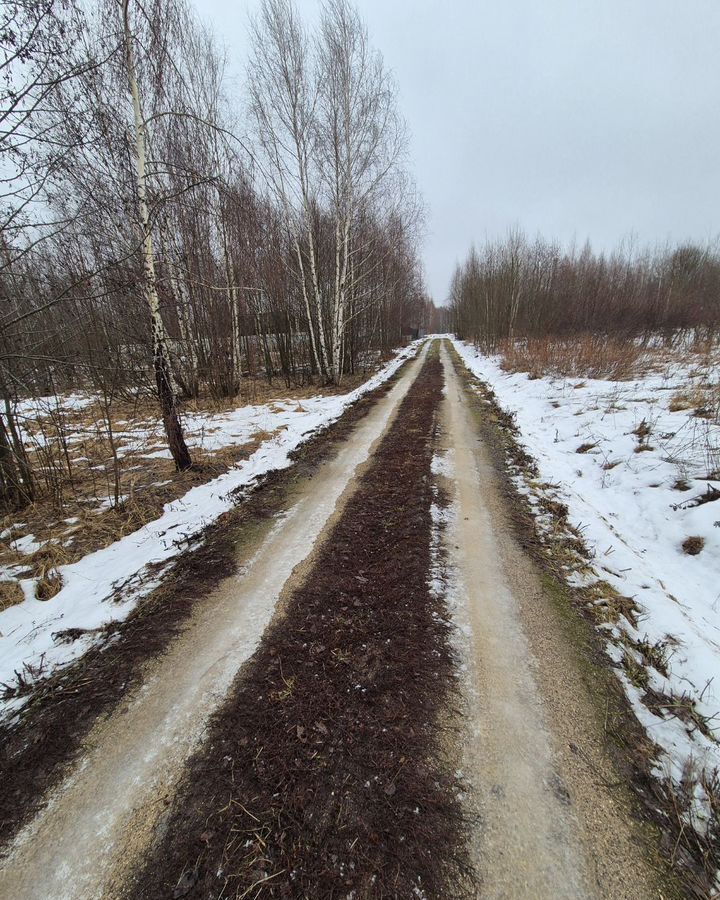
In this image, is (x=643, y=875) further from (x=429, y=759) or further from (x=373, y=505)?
(x=373, y=505)

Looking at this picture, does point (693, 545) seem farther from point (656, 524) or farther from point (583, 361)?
point (583, 361)

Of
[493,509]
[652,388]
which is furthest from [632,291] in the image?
[493,509]

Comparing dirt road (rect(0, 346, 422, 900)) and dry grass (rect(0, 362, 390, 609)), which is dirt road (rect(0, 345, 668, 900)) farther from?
dry grass (rect(0, 362, 390, 609))

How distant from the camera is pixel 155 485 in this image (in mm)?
5297

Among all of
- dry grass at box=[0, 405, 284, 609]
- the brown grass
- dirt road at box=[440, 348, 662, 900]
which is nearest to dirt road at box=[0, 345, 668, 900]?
dirt road at box=[440, 348, 662, 900]

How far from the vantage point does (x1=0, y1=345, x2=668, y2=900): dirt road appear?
4.65 feet

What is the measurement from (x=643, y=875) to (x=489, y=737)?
A: 68cm

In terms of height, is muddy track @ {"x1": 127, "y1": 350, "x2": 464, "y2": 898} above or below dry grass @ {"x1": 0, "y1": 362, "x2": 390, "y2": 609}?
below

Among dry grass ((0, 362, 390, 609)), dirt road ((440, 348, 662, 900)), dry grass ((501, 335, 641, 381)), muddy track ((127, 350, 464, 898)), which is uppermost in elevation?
dry grass ((501, 335, 641, 381))

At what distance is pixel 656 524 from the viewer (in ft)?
12.7

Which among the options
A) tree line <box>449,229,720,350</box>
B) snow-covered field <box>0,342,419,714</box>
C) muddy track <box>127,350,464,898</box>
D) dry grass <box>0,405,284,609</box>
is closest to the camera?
muddy track <box>127,350,464,898</box>

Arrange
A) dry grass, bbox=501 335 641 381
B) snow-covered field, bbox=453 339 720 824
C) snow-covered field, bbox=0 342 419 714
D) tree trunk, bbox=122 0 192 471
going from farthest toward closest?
dry grass, bbox=501 335 641 381, tree trunk, bbox=122 0 192 471, snow-covered field, bbox=0 342 419 714, snow-covered field, bbox=453 339 720 824

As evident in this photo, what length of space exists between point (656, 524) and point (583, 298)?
25.0m

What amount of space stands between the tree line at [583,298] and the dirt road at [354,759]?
2070cm
